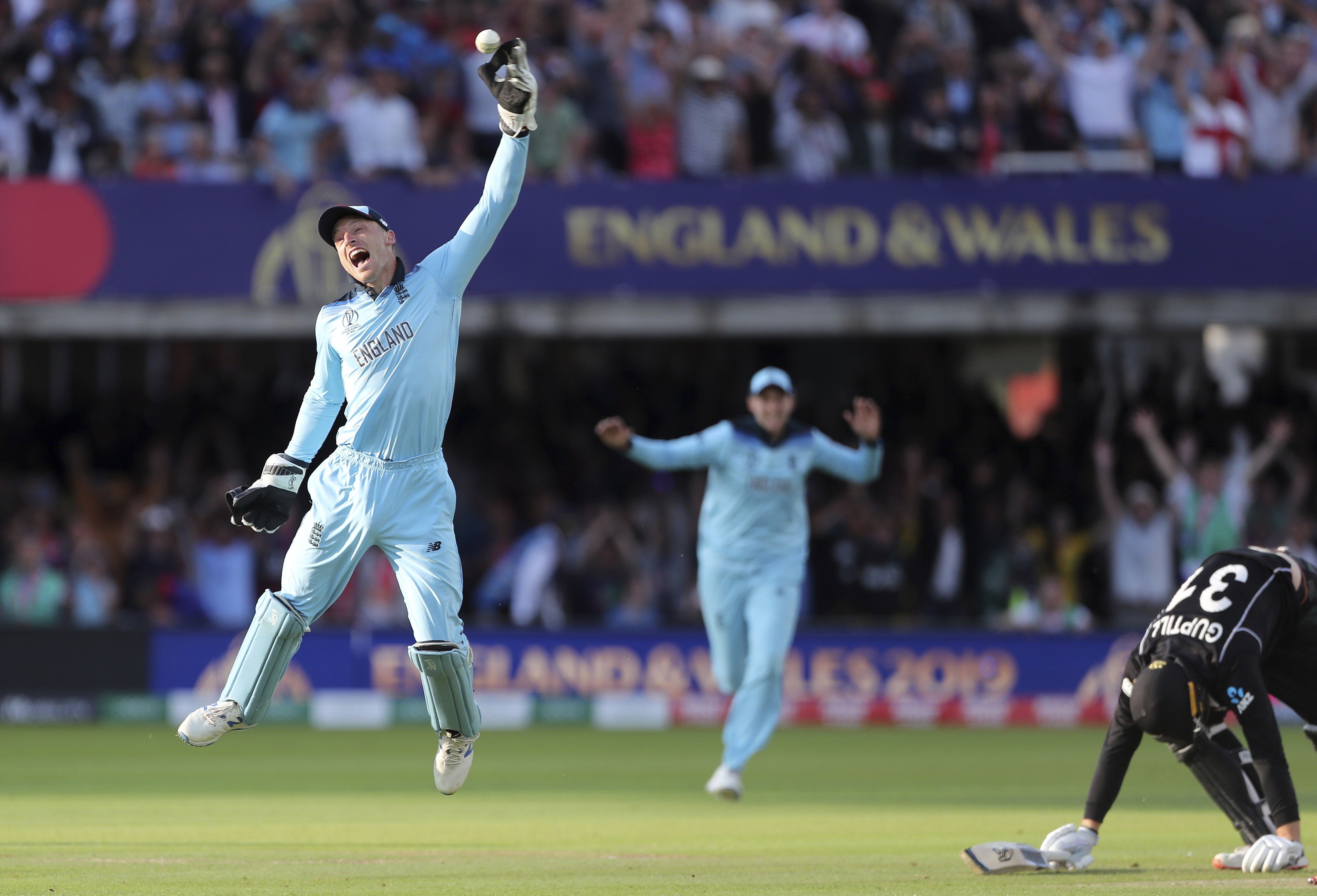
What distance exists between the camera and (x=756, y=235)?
17.5m

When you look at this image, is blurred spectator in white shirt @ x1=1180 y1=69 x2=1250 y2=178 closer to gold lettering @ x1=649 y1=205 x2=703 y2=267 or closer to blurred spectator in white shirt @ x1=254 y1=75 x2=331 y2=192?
gold lettering @ x1=649 y1=205 x2=703 y2=267

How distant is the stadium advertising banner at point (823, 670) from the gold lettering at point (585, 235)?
3.48 m

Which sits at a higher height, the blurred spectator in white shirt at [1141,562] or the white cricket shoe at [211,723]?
the white cricket shoe at [211,723]

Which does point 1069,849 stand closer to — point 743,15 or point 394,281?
point 394,281

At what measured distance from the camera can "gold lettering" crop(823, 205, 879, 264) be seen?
17.5 meters

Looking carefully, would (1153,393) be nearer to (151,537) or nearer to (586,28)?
(586,28)

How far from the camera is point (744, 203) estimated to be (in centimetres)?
1744

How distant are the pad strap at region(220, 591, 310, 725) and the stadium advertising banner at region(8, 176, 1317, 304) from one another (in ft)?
33.7

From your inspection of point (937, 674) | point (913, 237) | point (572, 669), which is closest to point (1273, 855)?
point (937, 674)

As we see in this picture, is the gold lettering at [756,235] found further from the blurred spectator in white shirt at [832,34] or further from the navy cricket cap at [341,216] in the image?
the navy cricket cap at [341,216]

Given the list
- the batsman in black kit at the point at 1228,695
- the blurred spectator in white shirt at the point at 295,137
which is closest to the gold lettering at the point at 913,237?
the blurred spectator in white shirt at the point at 295,137

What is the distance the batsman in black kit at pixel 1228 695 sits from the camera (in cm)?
730

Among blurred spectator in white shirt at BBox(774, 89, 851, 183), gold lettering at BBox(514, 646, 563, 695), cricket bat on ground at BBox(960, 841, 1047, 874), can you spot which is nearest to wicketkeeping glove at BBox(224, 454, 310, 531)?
cricket bat on ground at BBox(960, 841, 1047, 874)

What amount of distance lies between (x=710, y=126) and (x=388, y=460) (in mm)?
10904
